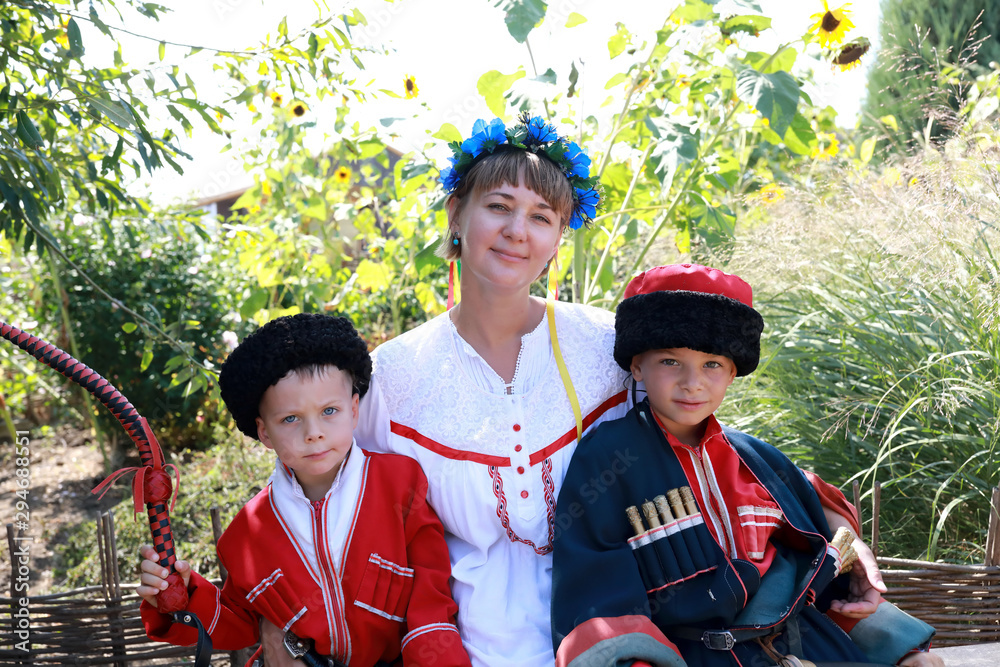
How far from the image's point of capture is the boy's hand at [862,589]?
1811 millimetres

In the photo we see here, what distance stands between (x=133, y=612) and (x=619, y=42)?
2.82 meters

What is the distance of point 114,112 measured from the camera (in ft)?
6.56

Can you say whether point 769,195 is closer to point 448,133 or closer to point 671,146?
point 671,146

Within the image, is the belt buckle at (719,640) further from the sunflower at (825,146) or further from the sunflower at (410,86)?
the sunflower at (825,146)

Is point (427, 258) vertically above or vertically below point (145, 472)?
above

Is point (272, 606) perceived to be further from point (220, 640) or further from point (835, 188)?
point (835, 188)

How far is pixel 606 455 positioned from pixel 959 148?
236 centimetres

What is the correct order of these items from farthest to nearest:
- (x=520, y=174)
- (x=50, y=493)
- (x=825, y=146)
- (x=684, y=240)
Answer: (x=50, y=493) → (x=825, y=146) → (x=684, y=240) → (x=520, y=174)

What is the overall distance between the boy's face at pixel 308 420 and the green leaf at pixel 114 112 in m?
0.91

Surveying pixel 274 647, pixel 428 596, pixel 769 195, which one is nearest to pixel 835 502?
pixel 428 596

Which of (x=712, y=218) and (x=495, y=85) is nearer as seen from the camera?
(x=495, y=85)

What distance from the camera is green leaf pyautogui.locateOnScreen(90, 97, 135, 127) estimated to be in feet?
6.53

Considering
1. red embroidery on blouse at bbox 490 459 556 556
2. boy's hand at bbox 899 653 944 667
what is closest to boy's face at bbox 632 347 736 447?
red embroidery on blouse at bbox 490 459 556 556

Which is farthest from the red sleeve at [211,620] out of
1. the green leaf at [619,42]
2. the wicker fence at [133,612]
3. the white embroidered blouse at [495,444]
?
the green leaf at [619,42]
